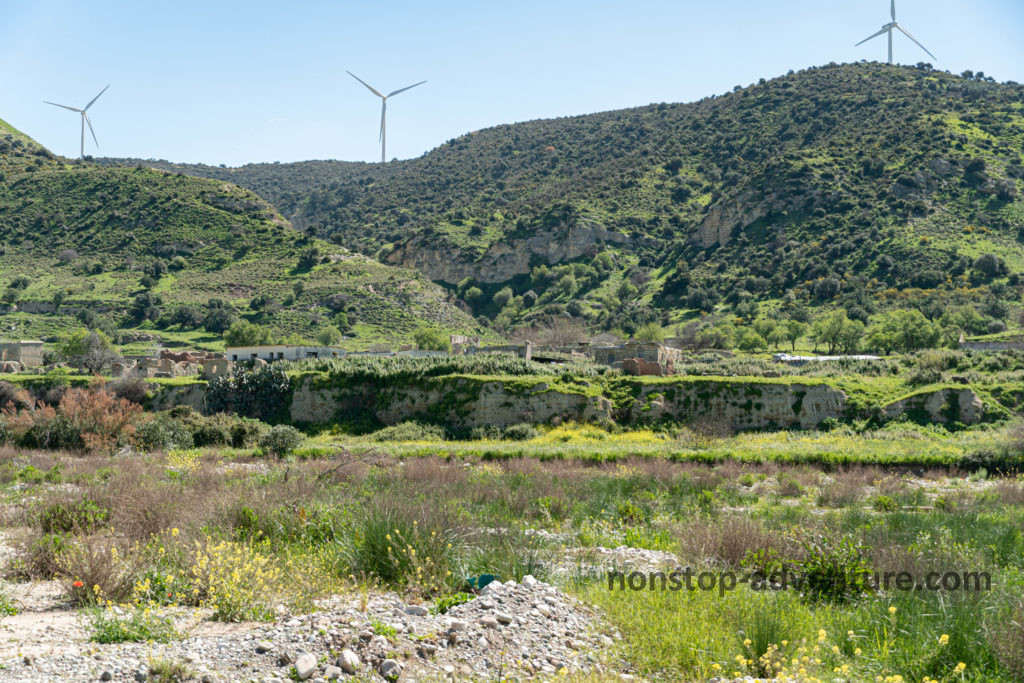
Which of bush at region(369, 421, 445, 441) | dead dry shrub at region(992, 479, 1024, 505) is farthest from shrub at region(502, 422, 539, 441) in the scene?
dead dry shrub at region(992, 479, 1024, 505)

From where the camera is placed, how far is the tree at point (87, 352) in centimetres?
5472

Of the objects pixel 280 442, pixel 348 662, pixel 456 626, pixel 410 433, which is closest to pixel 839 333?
pixel 410 433

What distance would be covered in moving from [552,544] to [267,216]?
105159 mm

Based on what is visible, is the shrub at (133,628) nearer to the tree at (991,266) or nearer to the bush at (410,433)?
the bush at (410,433)

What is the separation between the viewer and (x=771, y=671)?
6961mm

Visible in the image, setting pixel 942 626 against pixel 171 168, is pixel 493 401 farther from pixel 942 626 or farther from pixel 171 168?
pixel 171 168

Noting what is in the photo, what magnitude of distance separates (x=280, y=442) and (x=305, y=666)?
89.7 feet

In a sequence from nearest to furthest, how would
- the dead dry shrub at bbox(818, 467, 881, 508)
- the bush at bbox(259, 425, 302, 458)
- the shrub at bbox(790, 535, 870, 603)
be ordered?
1. the shrub at bbox(790, 535, 870, 603)
2. the dead dry shrub at bbox(818, 467, 881, 508)
3. the bush at bbox(259, 425, 302, 458)

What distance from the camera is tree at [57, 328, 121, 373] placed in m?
54.7

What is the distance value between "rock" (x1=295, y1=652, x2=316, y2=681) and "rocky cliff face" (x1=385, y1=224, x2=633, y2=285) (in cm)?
11175

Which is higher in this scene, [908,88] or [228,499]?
[908,88]

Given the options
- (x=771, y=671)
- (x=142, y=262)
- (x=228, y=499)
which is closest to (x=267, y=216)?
(x=142, y=262)

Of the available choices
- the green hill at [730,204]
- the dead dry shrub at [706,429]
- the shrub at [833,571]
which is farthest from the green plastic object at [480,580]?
the green hill at [730,204]

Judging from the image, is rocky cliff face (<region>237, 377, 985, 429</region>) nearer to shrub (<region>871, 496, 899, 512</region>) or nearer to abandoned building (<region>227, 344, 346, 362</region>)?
abandoned building (<region>227, 344, 346, 362</region>)
